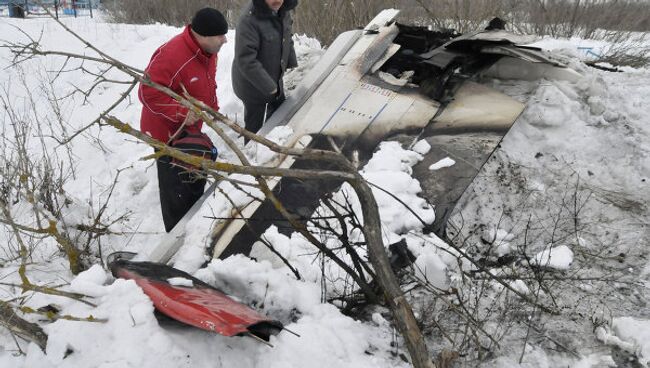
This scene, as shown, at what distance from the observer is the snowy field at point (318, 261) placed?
5.92 feet

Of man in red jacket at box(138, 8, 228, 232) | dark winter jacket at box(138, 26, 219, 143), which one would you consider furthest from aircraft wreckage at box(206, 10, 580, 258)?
dark winter jacket at box(138, 26, 219, 143)

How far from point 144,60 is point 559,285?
672 centimetres

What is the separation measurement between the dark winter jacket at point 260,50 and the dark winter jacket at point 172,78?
504mm

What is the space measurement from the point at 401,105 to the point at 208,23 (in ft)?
5.25

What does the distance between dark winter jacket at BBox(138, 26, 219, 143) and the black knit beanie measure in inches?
3.9

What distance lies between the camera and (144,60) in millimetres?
7082

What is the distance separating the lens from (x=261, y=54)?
3.81 metres

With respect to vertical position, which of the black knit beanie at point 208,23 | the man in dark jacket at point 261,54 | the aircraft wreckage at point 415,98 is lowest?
the aircraft wreckage at point 415,98

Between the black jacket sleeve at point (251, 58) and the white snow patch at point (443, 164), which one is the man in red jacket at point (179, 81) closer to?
the black jacket sleeve at point (251, 58)

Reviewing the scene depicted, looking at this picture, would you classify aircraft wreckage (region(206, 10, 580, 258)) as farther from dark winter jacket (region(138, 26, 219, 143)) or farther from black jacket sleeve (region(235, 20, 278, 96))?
dark winter jacket (region(138, 26, 219, 143))

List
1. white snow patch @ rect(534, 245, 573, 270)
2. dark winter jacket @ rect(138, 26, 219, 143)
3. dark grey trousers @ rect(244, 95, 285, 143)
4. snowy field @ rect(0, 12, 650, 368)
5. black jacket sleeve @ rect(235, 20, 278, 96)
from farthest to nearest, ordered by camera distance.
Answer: dark grey trousers @ rect(244, 95, 285, 143)
black jacket sleeve @ rect(235, 20, 278, 96)
dark winter jacket @ rect(138, 26, 219, 143)
white snow patch @ rect(534, 245, 573, 270)
snowy field @ rect(0, 12, 650, 368)

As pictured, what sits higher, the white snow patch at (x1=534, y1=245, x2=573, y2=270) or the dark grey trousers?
the dark grey trousers

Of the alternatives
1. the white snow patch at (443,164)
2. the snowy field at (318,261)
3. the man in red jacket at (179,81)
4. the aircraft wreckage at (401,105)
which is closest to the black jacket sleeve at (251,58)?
the aircraft wreckage at (401,105)

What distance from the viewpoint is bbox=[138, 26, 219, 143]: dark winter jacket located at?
2893 mm
